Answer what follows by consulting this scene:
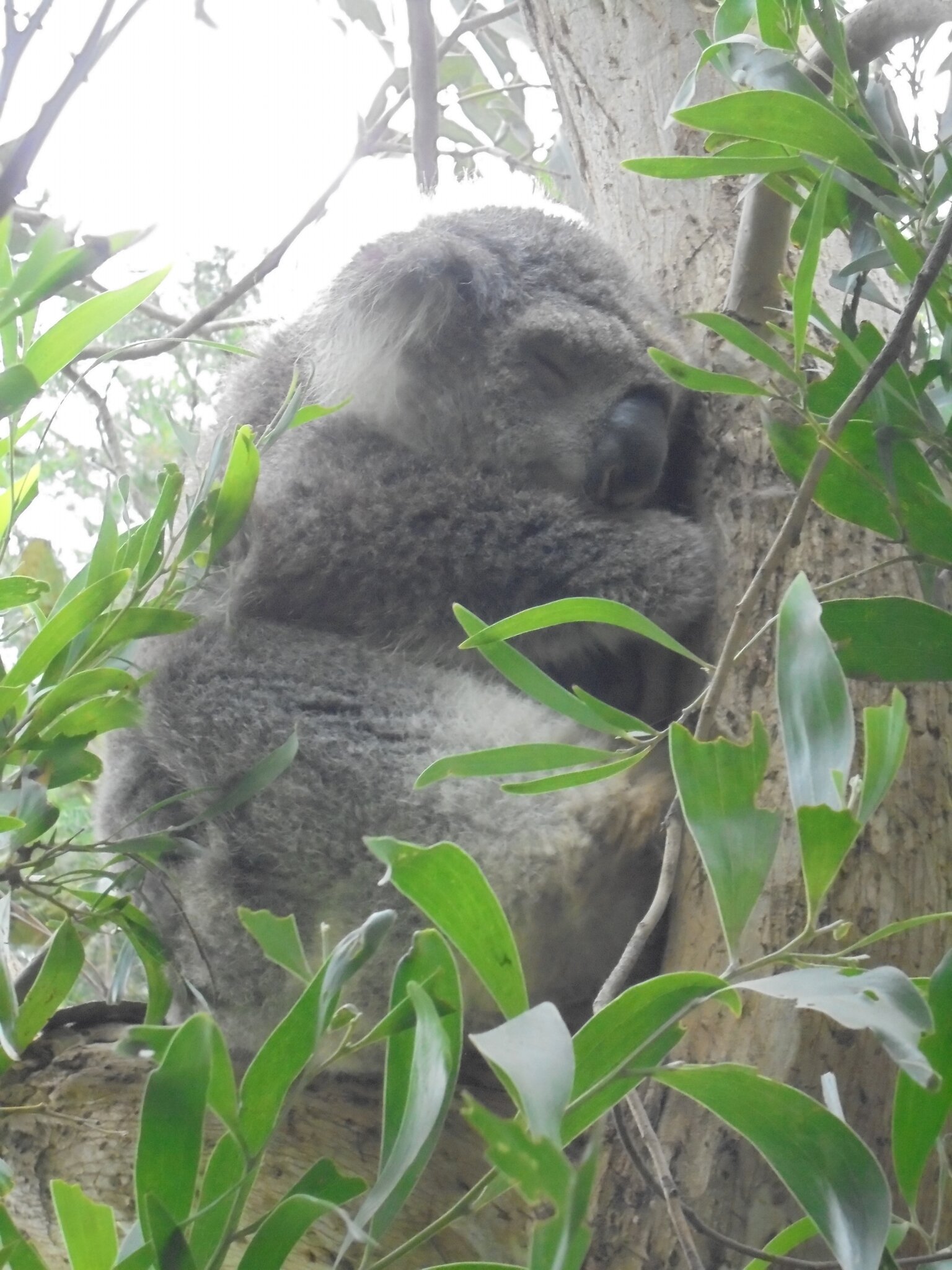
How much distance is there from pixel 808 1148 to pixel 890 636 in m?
0.48

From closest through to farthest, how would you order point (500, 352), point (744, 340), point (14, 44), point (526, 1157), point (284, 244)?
point (526, 1157)
point (14, 44)
point (744, 340)
point (500, 352)
point (284, 244)

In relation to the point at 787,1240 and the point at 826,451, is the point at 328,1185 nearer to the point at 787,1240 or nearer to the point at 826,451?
the point at 787,1240

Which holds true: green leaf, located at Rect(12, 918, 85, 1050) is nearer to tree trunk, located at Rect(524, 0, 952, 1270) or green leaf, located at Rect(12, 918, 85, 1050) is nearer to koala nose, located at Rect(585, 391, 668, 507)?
tree trunk, located at Rect(524, 0, 952, 1270)

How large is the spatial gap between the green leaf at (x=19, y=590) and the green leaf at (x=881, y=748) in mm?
1010

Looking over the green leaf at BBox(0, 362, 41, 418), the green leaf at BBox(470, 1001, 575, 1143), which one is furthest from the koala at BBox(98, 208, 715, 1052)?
the green leaf at BBox(470, 1001, 575, 1143)

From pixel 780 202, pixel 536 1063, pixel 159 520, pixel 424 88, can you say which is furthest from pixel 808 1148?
pixel 424 88

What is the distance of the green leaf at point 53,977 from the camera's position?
1.31 m

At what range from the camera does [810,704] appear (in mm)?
830

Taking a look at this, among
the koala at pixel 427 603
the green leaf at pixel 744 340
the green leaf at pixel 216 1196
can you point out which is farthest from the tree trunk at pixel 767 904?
the green leaf at pixel 216 1196

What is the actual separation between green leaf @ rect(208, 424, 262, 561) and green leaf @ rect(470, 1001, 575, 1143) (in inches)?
33.5

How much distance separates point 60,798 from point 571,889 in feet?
5.60

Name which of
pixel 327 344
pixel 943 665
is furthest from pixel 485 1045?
pixel 327 344

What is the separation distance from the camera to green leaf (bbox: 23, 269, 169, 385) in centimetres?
125

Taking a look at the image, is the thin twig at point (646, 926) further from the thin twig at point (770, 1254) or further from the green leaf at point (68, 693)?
the green leaf at point (68, 693)
